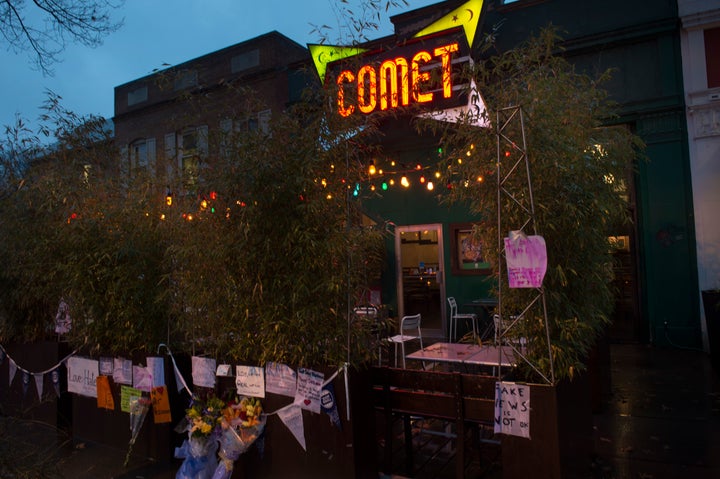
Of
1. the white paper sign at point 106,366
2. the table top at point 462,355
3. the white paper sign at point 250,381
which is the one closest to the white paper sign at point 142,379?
the white paper sign at point 106,366

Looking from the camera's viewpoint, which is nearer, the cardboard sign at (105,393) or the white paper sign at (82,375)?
the cardboard sign at (105,393)

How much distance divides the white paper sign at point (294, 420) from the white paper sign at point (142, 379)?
1583mm

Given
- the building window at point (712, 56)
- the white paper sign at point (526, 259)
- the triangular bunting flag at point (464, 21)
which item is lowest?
the white paper sign at point (526, 259)

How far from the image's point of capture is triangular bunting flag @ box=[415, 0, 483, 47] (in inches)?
365

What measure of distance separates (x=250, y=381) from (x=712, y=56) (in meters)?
9.02

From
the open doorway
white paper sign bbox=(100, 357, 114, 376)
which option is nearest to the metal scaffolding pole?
white paper sign bbox=(100, 357, 114, 376)

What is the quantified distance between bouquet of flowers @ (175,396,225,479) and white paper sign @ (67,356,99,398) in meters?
1.74

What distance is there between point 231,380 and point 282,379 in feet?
1.94

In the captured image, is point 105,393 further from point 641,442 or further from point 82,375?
point 641,442

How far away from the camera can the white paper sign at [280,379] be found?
3959mm

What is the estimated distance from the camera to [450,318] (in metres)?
10.9

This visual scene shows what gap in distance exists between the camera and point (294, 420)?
393cm

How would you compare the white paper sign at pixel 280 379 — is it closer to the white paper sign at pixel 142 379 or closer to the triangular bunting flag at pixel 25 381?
the white paper sign at pixel 142 379

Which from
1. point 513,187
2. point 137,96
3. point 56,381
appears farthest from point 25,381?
point 137,96
